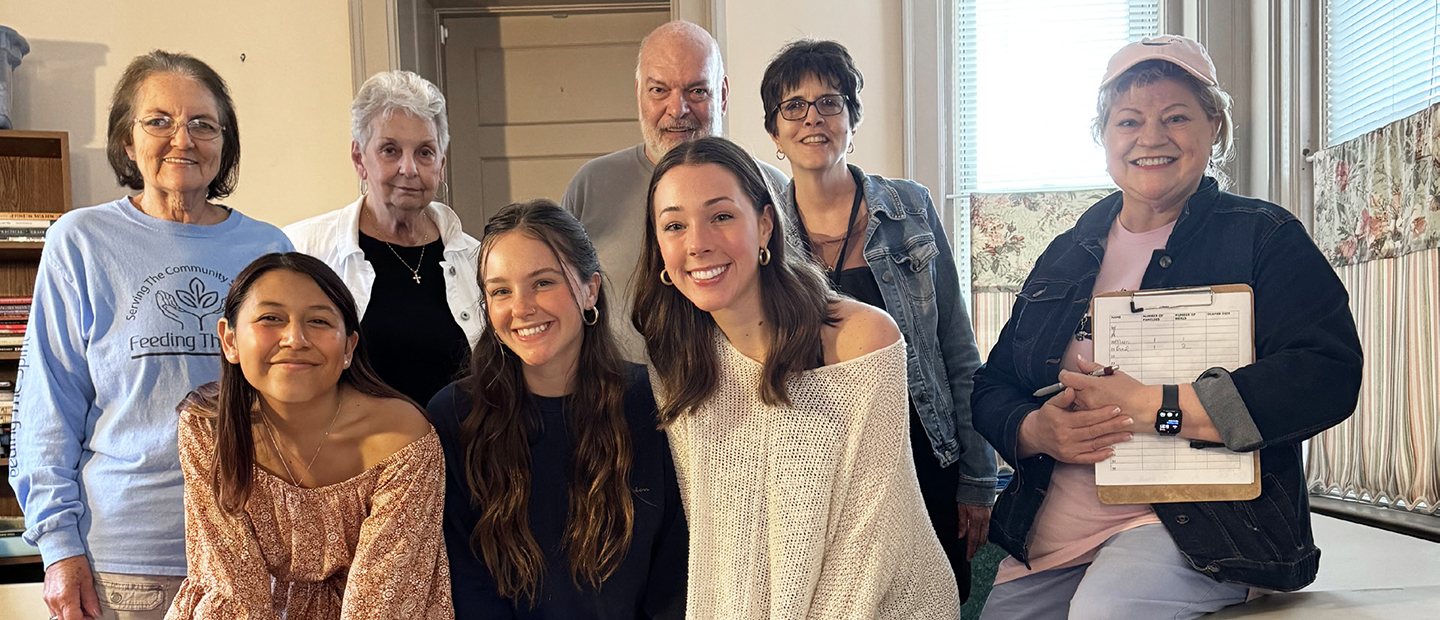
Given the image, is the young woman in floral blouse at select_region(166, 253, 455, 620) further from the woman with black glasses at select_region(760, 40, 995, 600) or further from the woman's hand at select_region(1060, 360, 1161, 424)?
the woman's hand at select_region(1060, 360, 1161, 424)

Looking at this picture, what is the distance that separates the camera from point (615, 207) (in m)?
2.34

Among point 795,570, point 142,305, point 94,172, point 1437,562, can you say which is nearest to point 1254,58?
point 1437,562

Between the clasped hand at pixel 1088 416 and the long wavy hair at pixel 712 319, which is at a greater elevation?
the long wavy hair at pixel 712 319

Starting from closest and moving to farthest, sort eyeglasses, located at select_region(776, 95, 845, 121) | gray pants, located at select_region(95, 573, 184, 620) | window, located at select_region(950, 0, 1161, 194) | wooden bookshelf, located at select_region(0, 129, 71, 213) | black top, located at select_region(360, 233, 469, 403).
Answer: gray pants, located at select_region(95, 573, 184, 620), eyeglasses, located at select_region(776, 95, 845, 121), black top, located at select_region(360, 233, 469, 403), wooden bookshelf, located at select_region(0, 129, 71, 213), window, located at select_region(950, 0, 1161, 194)

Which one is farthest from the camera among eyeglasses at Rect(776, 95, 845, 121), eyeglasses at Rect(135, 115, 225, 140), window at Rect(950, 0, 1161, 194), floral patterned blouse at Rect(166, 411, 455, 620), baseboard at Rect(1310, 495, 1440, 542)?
window at Rect(950, 0, 1161, 194)

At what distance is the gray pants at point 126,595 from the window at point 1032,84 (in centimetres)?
323

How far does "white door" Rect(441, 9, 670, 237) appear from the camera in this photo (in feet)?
15.2

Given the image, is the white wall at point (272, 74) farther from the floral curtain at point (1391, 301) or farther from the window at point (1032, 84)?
the floral curtain at point (1391, 301)

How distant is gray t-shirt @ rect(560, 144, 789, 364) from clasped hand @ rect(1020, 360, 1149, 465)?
0.79 meters

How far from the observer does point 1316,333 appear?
1.56 metres

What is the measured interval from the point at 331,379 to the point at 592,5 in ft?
10.8

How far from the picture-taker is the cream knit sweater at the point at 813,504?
1.58m

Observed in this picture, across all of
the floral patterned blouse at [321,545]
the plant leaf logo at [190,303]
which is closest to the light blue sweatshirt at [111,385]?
the plant leaf logo at [190,303]

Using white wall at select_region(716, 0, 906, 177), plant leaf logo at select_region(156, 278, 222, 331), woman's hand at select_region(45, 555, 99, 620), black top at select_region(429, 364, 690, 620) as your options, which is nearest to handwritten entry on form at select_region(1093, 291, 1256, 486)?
black top at select_region(429, 364, 690, 620)
